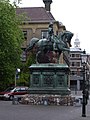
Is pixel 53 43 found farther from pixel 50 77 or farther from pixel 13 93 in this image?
pixel 13 93

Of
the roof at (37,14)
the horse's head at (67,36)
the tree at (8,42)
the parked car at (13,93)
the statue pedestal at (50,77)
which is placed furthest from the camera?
the roof at (37,14)

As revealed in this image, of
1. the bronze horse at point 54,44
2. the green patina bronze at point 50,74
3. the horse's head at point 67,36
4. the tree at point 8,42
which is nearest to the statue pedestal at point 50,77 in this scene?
the green patina bronze at point 50,74

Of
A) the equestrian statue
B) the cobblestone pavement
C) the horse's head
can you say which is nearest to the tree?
the equestrian statue

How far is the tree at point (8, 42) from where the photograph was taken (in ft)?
150

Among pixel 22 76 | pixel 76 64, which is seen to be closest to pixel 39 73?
pixel 22 76

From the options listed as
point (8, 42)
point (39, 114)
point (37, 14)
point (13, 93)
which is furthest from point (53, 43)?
point (37, 14)

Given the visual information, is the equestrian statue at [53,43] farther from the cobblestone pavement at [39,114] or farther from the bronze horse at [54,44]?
the cobblestone pavement at [39,114]

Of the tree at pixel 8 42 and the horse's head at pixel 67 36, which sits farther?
the tree at pixel 8 42

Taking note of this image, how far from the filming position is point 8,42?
46.8 m

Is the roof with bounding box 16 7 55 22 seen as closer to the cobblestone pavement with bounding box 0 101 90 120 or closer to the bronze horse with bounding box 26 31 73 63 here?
the bronze horse with bounding box 26 31 73 63

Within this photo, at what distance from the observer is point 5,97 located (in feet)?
144

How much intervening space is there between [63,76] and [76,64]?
112664 mm

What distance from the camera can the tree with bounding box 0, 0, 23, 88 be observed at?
45.7 m

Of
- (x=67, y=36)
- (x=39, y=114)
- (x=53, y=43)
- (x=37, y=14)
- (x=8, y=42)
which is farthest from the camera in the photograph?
(x=37, y=14)
